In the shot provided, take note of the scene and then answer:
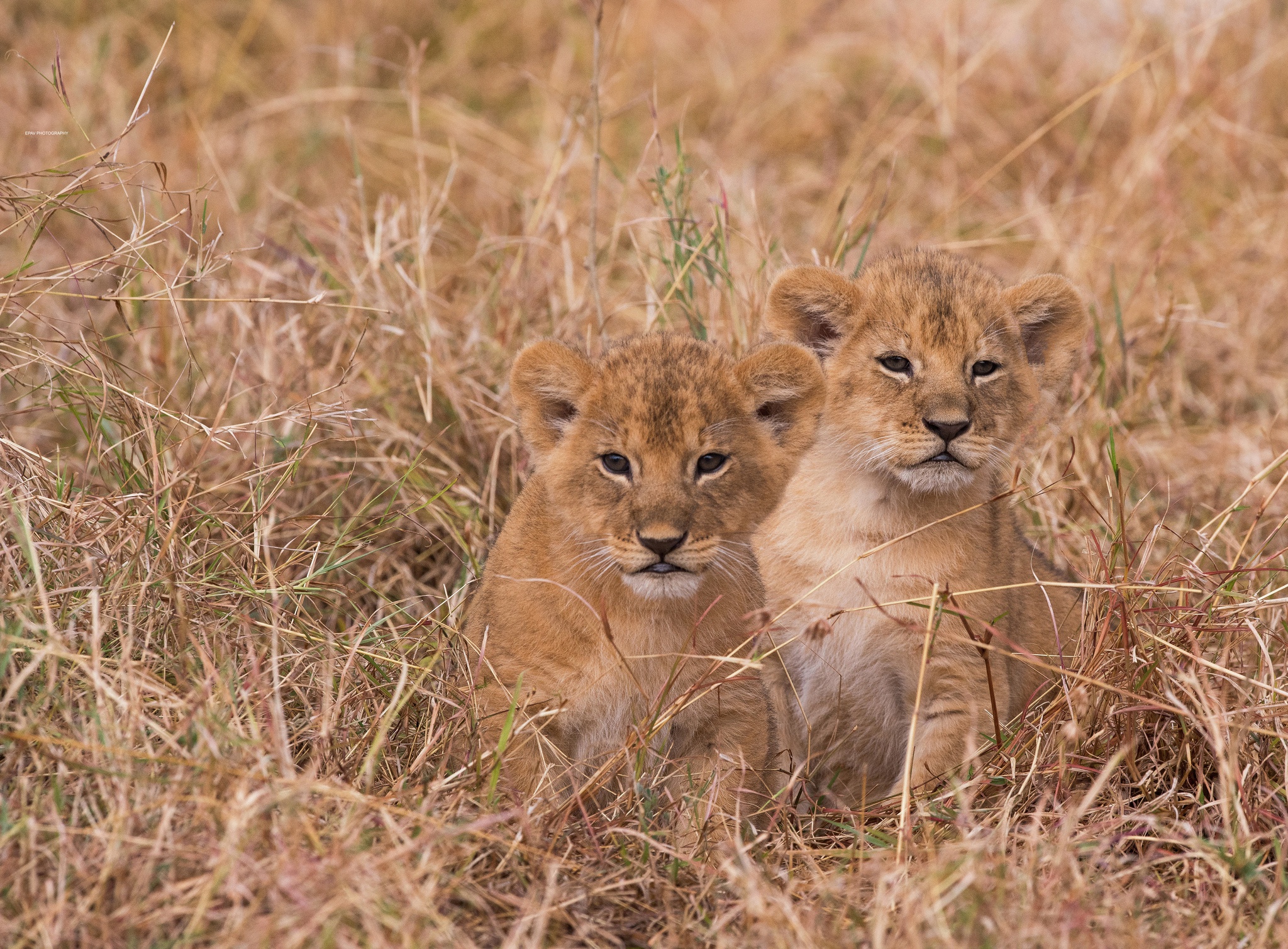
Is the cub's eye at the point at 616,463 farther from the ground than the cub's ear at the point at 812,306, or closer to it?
closer to it

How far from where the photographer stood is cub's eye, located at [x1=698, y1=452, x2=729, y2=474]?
3.98m

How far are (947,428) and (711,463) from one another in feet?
2.45

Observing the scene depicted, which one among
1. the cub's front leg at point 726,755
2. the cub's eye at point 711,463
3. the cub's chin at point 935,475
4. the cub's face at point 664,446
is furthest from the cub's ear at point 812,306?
the cub's front leg at point 726,755

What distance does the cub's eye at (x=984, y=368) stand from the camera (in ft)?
14.5

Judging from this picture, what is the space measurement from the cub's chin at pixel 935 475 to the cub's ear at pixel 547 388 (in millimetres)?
1005

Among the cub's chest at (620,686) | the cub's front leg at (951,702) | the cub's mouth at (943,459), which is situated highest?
the cub's mouth at (943,459)

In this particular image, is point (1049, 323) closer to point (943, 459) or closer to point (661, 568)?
point (943, 459)

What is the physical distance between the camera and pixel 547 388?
13.4ft

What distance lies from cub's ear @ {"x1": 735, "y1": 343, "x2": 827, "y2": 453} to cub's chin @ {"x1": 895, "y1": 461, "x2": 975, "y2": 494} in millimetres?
317

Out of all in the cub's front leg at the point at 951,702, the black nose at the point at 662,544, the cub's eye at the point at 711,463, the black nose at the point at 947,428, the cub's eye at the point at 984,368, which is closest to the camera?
the black nose at the point at 662,544

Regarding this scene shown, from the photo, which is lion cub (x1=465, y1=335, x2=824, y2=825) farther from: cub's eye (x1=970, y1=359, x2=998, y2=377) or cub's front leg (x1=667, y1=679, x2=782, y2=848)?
cub's eye (x1=970, y1=359, x2=998, y2=377)

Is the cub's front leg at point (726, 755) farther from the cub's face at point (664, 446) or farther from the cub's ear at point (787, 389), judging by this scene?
the cub's ear at point (787, 389)

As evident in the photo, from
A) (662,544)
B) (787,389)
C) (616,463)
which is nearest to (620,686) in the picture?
(662,544)

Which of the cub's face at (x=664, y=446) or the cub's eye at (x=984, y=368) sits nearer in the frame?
the cub's face at (x=664, y=446)
